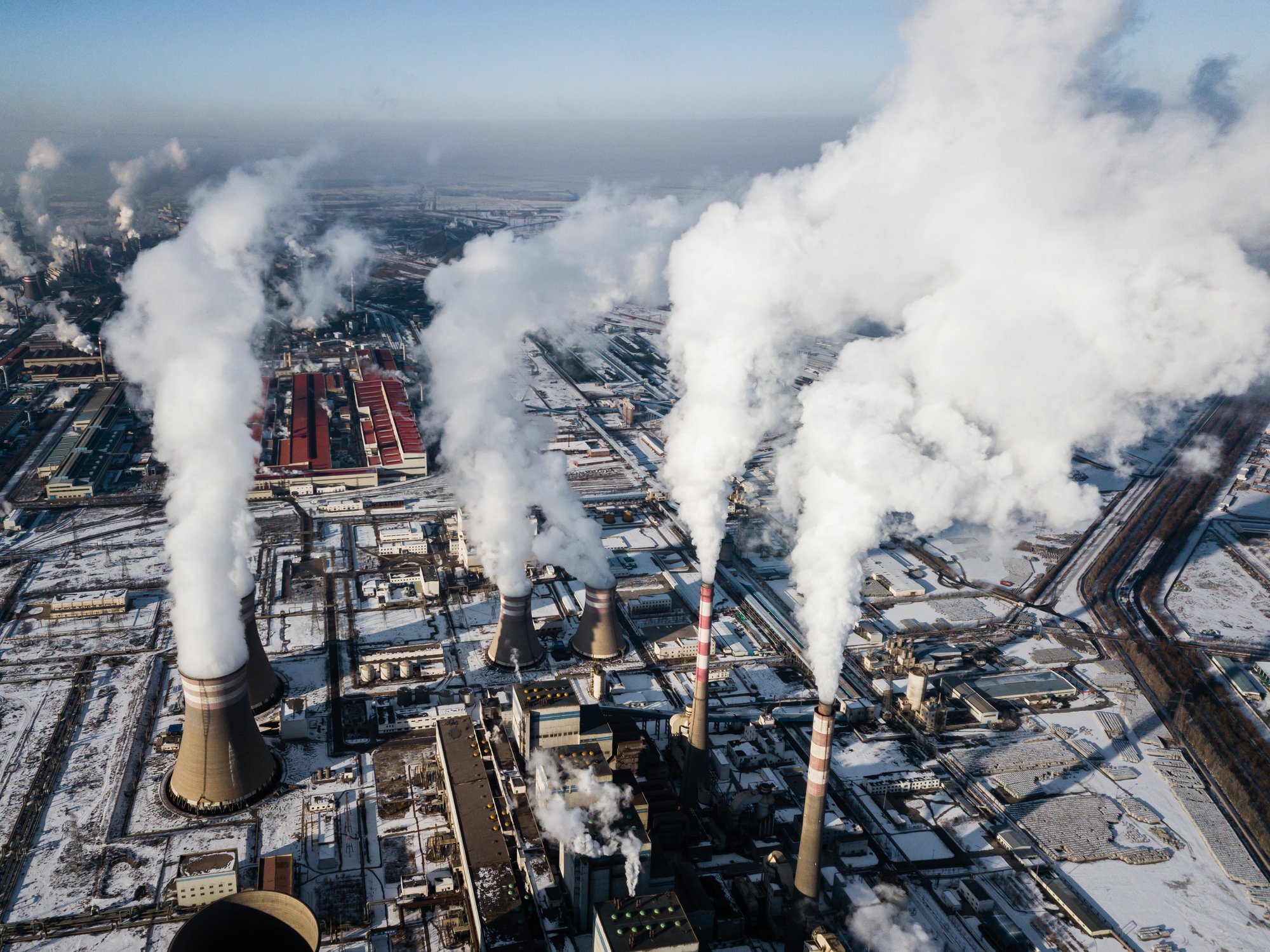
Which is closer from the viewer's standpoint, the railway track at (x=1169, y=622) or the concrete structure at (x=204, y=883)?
the concrete structure at (x=204, y=883)

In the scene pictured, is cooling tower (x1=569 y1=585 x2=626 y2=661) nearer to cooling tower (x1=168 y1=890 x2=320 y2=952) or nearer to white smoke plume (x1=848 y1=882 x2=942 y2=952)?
white smoke plume (x1=848 y1=882 x2=942 y2=952)

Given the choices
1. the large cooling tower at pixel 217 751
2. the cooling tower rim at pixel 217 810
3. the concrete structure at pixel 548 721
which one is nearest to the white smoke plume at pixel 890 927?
the concrete structure at pixel 548 721

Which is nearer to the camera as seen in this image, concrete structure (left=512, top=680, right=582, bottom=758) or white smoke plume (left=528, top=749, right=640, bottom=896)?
white smoke plume (left=528, top=749, right=640, bottom=896)

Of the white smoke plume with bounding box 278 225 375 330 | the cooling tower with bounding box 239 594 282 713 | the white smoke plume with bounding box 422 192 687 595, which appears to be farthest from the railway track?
the white smoke plume with bounding box 278 225 375 330

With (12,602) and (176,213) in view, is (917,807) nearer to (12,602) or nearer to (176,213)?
(12,602)

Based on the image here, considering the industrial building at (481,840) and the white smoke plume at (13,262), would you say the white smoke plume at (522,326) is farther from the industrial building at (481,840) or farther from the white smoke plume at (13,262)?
the white smoke plume at (13,262)

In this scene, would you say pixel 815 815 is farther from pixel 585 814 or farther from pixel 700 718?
pixel 585 814

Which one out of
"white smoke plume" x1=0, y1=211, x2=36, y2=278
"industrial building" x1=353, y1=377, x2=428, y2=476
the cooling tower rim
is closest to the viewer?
the cooling tower rim
